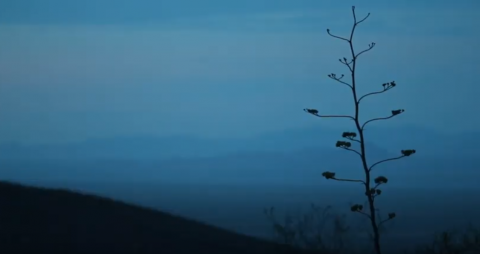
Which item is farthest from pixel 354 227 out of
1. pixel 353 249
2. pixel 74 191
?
pixel 74 191

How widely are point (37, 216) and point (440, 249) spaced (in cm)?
676

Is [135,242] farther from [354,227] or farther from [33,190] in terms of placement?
[354,227]

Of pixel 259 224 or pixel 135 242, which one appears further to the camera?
pixel 259 224

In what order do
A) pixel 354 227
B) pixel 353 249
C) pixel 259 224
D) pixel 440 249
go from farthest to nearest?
pixel 259 224, pixel 354 227, pixel 353 249, pixel 440 249

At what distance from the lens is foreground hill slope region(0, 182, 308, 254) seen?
1214 cm

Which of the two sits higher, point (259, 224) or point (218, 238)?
point (259, 224)

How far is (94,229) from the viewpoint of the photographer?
13039 millimetres

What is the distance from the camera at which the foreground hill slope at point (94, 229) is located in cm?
1214

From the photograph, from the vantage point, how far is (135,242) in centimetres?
1270

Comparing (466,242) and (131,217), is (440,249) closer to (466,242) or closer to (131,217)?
(466,242)

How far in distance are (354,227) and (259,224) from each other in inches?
358

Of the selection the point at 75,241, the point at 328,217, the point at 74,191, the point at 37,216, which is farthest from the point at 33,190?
the point at 328,217

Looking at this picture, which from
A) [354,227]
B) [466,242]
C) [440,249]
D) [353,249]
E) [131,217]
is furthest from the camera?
[354,227]

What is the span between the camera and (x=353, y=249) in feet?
50.2
